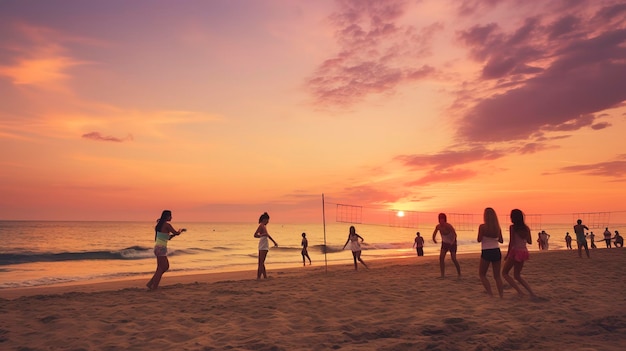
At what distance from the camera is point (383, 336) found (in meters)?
5.93

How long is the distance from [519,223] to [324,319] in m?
4.67

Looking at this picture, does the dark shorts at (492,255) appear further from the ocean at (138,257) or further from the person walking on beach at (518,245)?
the ocean at (138,257)

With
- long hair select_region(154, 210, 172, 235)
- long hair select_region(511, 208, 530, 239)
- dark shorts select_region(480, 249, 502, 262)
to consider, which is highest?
long hair select_region(154, 210, 172, 235)

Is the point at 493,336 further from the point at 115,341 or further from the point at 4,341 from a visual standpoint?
the point at 4,341

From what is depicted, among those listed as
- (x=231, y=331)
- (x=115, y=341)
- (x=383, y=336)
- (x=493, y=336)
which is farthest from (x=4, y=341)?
(x=493, y=336)

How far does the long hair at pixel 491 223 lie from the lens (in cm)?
860

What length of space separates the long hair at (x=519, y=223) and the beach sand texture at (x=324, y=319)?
4.45 ft

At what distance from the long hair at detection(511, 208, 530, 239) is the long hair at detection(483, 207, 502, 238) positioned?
34cm

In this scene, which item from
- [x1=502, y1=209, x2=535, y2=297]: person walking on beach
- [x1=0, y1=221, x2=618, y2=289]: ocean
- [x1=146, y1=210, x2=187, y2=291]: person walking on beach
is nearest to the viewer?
[x1=502, y1=209, x2=535, y2=297]: person walking on beach

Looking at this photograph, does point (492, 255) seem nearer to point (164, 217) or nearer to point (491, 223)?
point (491, 223)

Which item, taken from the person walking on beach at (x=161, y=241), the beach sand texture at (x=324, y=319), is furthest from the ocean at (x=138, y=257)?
the person walking on beach at (x=161, y=241)

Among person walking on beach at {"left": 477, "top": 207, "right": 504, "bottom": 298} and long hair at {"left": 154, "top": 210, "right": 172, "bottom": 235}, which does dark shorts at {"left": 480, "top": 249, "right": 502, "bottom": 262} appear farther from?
long hair at {"left": 154, "top": 210, "right": 172, "bottom": 235}

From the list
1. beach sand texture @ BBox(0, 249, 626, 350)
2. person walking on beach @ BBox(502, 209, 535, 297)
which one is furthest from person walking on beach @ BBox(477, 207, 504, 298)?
beach sand texture @ BBox(0, 249, 626, 350)

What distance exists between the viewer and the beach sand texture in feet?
18.5
